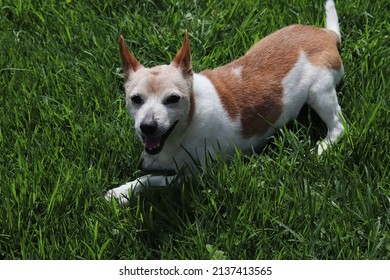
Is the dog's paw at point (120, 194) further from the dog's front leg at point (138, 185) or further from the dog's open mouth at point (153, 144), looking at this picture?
the dog's open mouth at point (153, 144)

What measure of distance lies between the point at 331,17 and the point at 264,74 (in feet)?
3.29

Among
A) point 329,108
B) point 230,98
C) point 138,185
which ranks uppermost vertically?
point 230,98

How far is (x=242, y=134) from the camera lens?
4.46 meters

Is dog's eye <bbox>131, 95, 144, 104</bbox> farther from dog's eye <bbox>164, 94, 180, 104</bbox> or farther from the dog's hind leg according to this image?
the dog's hind leg

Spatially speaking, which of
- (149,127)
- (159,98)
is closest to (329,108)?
(159,98)

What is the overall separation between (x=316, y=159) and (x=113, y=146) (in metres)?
1.31

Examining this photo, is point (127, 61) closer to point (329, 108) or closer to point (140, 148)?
point (140, 148)

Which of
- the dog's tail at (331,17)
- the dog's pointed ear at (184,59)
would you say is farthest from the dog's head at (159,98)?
the dog's tail at (331,17)

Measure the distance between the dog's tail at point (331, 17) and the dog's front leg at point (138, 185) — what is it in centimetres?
184

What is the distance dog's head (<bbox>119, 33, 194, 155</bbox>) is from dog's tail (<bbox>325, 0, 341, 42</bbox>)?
1536mm

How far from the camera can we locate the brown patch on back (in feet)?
14.6

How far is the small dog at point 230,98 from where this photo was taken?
3.96 meters

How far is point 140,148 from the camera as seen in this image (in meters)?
4.41

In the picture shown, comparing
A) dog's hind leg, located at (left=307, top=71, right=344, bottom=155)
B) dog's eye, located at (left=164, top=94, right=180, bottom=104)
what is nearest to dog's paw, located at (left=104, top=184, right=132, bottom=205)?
dog's eye, located at (left=164, top=94, right=180, bottom=104)
